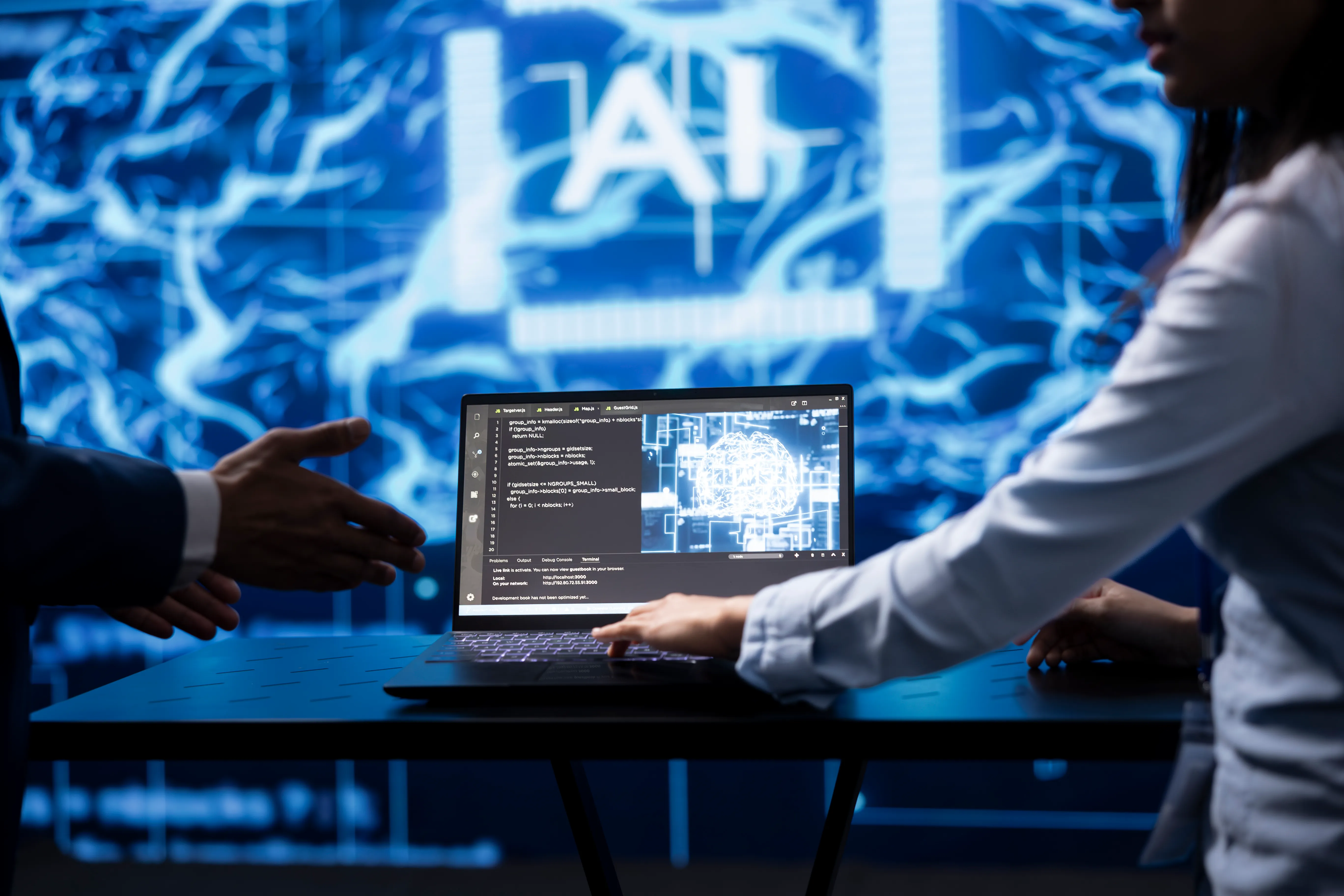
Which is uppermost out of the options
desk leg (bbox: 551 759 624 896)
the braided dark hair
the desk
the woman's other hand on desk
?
the braided dark hair

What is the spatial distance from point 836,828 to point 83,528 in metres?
0.87

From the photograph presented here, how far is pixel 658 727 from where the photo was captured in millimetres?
851

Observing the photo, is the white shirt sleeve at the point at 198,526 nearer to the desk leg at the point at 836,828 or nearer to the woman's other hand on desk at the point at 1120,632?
the desk leg at the point at 836,828

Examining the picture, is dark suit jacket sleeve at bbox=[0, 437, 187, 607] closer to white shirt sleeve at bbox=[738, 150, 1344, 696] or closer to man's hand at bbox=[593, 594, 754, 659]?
man's hand at bbox=[593, 594, 754, 659]

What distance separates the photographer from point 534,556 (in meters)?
1.33

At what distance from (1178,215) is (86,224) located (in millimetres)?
2530

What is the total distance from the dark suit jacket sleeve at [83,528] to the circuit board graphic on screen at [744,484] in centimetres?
67

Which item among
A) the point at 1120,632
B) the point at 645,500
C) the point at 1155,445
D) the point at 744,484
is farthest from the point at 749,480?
the point at 1155,445

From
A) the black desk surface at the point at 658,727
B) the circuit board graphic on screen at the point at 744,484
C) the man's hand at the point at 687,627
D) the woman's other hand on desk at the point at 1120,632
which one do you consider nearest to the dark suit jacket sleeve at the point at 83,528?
the black desk surface at the point at 658,727

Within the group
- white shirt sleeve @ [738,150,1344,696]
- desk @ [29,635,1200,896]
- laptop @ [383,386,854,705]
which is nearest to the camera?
white shirt sleeve @ [738,150,1344,696]

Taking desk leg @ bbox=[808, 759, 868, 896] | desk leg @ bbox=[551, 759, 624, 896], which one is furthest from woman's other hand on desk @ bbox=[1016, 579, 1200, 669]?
desk leg @ bbox=[551, 759, 624, 896]

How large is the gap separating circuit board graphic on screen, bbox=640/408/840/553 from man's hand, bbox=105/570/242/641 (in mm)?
544

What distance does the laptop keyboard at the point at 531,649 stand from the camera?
106cm

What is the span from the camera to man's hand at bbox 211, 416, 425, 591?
865mm
